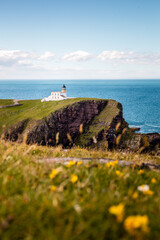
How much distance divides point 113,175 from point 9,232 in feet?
7.36

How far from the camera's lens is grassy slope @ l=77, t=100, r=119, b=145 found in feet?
208

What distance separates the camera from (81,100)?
70125mm

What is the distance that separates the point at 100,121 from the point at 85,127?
6.30 m

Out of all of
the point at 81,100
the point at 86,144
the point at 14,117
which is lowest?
the point at 86,144

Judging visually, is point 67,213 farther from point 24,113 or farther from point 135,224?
point 24,113

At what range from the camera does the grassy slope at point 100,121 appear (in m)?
63.4

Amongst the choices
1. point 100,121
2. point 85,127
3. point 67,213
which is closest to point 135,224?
point 67,213

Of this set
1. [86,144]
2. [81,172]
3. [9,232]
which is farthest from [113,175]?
[86,144]

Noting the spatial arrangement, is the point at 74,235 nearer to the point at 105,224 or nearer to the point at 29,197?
the point at 105,224

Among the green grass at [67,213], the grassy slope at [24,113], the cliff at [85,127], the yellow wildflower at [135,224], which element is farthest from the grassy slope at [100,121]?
the yellow wildflower at [135,224]

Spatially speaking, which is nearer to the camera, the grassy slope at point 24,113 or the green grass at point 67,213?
the green grass at point 67,213

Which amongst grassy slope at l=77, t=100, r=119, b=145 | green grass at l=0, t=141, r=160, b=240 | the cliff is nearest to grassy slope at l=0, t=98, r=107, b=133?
the cliff

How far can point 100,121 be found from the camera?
69750 mm

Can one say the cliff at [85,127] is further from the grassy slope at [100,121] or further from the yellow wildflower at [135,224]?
the yellow wildflower at [135,224]
